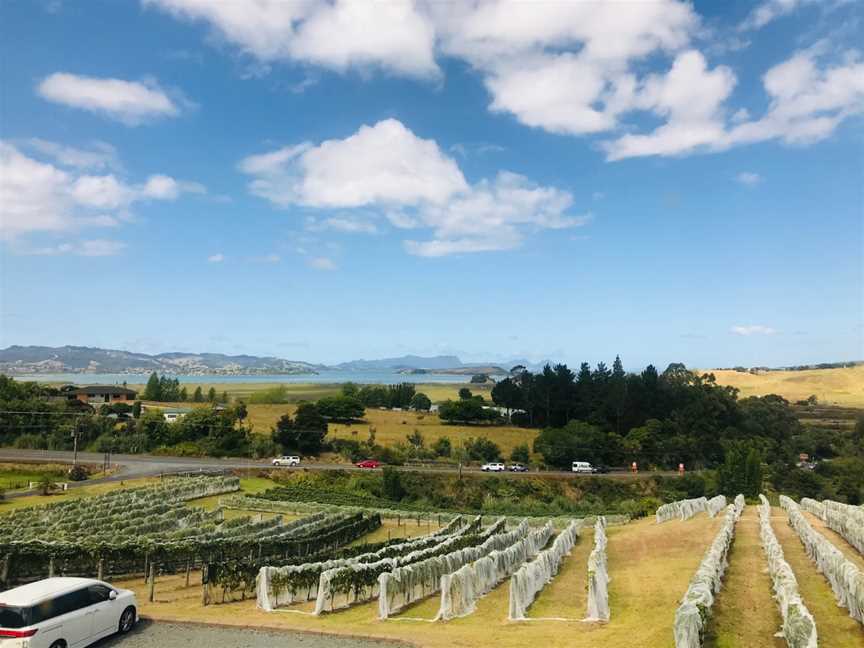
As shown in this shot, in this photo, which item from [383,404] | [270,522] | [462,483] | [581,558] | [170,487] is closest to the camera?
[581,558]

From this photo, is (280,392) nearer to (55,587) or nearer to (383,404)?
(383,404)

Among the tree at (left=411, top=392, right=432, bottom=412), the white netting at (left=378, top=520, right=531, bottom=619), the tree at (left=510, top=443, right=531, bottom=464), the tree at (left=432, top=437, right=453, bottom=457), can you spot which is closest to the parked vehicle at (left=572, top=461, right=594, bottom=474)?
the tree at (left=510, top=443, right=531, bottom=464)

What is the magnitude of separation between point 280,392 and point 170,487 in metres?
124

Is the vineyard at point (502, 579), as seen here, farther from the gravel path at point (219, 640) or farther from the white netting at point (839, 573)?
the gravel path at point (219, 640)

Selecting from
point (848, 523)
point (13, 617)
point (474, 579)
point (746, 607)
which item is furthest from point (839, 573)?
point (13, 617)

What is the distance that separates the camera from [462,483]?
3376 inches

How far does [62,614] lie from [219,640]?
13.1 ft

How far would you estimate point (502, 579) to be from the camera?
26.9m

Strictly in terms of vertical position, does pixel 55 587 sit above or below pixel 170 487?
above

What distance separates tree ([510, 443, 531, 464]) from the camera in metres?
104

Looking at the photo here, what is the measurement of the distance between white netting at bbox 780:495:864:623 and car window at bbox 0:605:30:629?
20.8 meters

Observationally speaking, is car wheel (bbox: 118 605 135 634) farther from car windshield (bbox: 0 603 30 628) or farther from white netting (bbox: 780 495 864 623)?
white netting (bbox: 780 495 864 623)

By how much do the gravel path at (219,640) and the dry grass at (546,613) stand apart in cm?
63

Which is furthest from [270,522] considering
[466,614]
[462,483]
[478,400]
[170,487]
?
[478,400]
